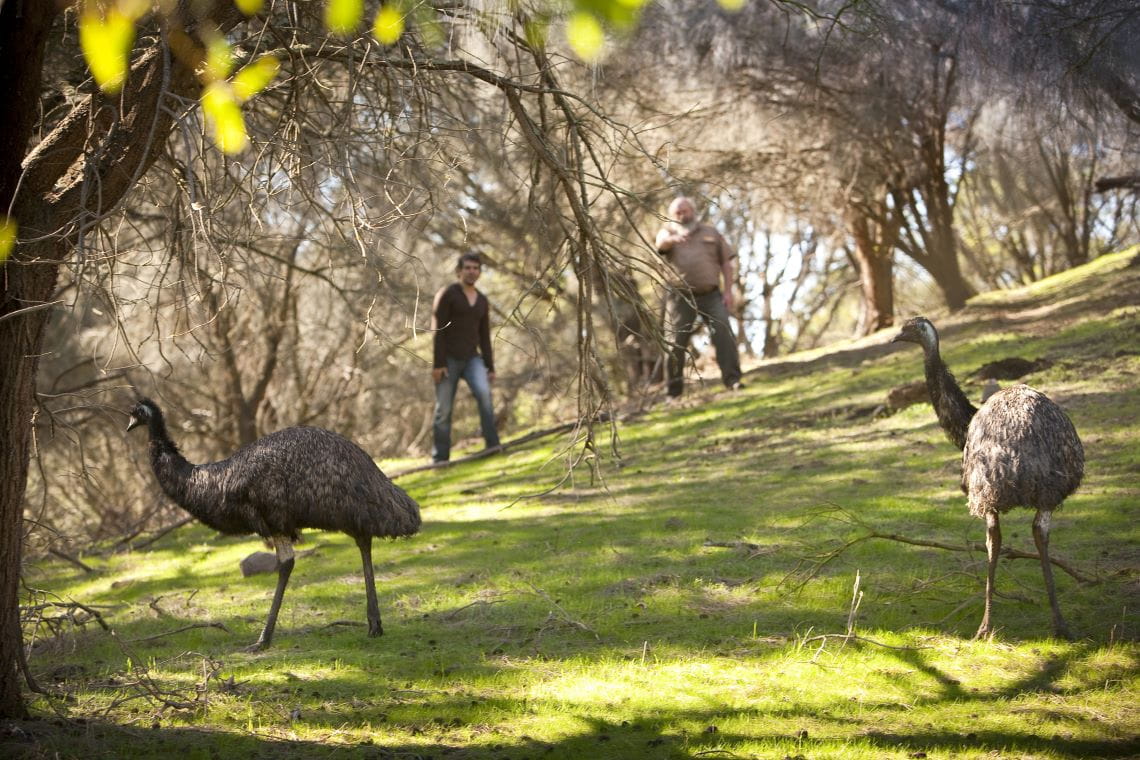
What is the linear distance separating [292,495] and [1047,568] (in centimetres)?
443

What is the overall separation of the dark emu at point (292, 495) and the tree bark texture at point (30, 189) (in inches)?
71.6

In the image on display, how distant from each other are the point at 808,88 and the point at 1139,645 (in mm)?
11938

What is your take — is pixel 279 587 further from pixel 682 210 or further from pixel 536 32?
pixel 682 210

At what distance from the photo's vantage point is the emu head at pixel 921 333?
7.65 meters

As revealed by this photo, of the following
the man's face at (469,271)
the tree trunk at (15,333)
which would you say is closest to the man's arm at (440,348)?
the man's face at (469,271)

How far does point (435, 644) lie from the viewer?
696 cm

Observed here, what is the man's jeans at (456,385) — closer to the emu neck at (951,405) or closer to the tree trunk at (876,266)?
the emu neck at (951,405)

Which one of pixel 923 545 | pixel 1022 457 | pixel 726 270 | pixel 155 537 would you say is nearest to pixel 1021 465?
pixel 1022 457

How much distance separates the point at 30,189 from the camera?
5.26 metres

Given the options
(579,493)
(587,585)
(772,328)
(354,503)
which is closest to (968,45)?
(579,493)

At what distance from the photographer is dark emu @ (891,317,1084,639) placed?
20.2 feet

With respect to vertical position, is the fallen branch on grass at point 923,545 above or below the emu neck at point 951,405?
below

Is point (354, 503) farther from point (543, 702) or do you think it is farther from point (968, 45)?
point (968, 45)

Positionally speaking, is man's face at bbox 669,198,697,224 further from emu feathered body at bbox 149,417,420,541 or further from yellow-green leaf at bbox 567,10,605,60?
yellow-green leaf at bbox 567,10,605,60
